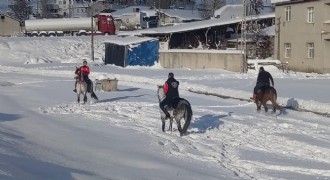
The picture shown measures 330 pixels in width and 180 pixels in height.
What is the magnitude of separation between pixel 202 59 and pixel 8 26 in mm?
58432

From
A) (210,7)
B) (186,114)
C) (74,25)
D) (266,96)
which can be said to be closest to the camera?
(186,114)

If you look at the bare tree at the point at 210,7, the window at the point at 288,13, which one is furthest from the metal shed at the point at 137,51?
the bare tree at the point at 210,7

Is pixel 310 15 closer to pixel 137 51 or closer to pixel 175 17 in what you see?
pixel 137 51

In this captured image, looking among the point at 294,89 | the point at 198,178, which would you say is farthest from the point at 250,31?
the point at 198,178

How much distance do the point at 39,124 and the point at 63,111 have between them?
412cm

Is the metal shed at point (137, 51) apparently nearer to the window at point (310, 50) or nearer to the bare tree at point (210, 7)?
the window at point (310, 50)

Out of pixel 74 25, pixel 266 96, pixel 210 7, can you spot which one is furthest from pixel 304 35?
pixel 210 7

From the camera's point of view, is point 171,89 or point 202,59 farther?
point 202,59

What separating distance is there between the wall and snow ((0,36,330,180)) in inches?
712

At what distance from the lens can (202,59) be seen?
166ft

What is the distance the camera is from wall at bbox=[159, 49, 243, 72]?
48062 millimetres

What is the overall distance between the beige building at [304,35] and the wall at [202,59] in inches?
226

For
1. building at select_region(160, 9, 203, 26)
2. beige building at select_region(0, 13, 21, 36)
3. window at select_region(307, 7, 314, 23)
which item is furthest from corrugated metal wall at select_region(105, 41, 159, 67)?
building at select_region(160, 9, 203, 26)

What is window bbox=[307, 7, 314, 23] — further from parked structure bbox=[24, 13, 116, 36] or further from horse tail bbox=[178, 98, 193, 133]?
parked structure bbox=[24, 13, 116, 36]
